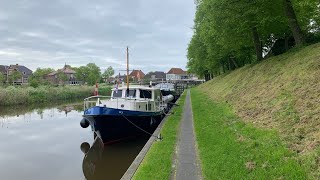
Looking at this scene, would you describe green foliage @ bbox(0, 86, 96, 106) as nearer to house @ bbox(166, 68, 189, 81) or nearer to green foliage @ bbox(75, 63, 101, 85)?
green foliage @ bbox(75, 63, 101, 85)

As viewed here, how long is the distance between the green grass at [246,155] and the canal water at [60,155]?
4.15 metres

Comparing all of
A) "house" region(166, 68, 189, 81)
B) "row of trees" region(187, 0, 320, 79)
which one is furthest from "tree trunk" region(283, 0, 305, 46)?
"house" region(166, 68, 189, 81)

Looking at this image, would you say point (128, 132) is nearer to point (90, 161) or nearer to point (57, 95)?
point (90, 161)

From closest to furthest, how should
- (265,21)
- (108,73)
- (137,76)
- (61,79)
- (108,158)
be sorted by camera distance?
1. (108,158)
2. (265,21)
3. (137,76)
4. (61,79)
5. (108,73)

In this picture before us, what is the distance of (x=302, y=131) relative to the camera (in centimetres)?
883

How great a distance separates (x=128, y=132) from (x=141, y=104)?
6.98ft

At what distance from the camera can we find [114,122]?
16625 mm

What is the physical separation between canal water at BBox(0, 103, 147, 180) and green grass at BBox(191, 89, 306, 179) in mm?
4151

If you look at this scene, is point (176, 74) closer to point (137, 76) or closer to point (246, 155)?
point (137, 76)

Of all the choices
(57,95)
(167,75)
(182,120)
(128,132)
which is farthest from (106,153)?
(167,75)

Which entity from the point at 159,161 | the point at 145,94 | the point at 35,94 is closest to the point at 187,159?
the point at 159,161

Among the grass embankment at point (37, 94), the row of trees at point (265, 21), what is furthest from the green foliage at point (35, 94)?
the row of trees at point (265, 21)

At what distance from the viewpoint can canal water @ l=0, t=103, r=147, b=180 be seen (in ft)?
43.0

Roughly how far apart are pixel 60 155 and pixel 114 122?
3.29 meters
